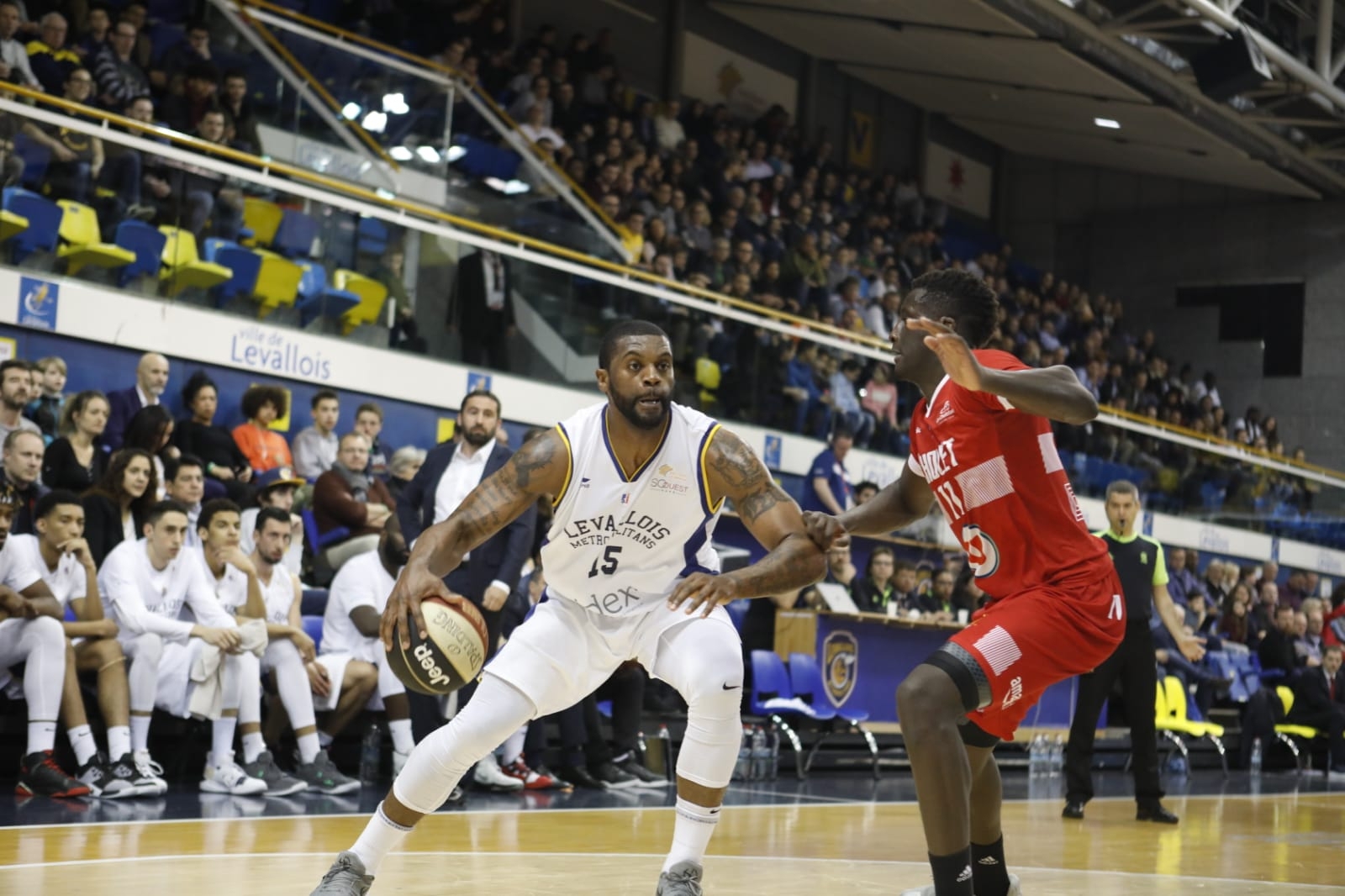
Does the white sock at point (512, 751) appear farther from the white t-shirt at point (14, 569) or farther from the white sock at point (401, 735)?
the white t-shirt at point (14, 569)

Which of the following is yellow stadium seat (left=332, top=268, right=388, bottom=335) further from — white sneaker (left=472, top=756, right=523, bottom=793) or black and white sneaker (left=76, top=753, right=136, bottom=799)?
black and white sneaker (left=76, top=753, right=136, bottom=799)

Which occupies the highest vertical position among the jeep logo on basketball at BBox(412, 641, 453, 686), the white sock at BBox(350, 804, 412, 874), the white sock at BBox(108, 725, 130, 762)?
the jeep logo on basketball at BBox(412, 641, 453, 686)

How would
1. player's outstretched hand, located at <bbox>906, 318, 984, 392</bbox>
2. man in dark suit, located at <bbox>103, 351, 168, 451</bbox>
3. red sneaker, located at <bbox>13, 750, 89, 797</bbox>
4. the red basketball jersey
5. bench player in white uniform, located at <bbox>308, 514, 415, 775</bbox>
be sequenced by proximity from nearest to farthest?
player's outstretched hand, located at <bbox>906, 318, 984, 392</bbox> → the red basketball jersey → red sneaker, located at <bbox>13, 750, 89, 797</bbox> → bench player in white uniform, located at <bbox>308, 514, 415, 775</bbox> → man in dark suit, located at <bbox>103, 351, 168, 451</bbox>

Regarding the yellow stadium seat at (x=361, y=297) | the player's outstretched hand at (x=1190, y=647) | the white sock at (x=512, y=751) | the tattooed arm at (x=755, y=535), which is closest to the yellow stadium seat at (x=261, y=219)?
the yellow stadium seat at (x=361, y=297)

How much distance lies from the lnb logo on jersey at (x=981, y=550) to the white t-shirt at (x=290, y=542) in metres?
5.48

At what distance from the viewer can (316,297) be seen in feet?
40.8

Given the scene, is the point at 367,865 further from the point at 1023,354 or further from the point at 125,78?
the point at 1023,354

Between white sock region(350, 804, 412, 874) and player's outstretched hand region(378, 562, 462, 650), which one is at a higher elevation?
player's outstretched hand region(378, 562, 462, 650)

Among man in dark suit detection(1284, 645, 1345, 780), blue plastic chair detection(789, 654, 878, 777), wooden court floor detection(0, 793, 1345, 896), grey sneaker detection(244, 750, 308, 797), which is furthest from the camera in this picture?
man in dark suit detection(1284, 645, 1345, 780)

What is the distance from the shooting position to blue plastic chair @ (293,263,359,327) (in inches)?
486

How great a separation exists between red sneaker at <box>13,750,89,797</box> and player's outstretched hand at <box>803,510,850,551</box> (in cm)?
458

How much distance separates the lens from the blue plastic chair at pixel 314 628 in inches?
381

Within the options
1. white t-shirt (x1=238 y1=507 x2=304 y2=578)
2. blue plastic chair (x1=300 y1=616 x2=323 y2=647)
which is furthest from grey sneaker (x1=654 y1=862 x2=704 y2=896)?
blue plastic chair (x1=300 y1=616 x2=323 y2=647)

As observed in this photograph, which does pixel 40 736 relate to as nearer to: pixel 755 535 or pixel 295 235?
pixel 755 535
